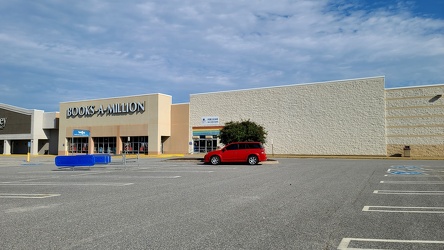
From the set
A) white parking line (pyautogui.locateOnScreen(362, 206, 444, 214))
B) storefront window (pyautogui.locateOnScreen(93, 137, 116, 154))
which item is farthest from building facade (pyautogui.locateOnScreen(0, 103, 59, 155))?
white parking line (pyautogui.locateOnScreen(362, 206, 444, 214))

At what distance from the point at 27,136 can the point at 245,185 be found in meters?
62.8

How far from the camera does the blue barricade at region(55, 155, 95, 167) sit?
24028 mm

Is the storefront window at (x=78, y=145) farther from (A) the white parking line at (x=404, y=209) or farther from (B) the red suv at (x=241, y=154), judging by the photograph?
(A) the white parking line at (x=404, y=209)

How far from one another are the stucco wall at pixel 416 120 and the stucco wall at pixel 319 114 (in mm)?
1066

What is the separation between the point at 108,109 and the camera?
6022 cm

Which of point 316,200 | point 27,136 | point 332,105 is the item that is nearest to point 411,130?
point 332,105

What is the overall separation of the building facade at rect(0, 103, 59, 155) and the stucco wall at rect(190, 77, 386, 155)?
34.4 m

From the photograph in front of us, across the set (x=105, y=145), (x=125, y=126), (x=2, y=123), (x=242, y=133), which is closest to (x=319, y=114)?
(x=242, y=133)

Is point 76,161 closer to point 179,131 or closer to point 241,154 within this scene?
point 241,154

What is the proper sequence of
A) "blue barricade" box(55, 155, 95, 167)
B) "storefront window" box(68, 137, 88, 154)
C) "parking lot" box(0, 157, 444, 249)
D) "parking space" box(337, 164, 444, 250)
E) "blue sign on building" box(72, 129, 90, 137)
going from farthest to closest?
1. "storefront window" box(68, 137, 88, 154)
2. "blue sign on building" box(72, 129, 90, 137)
3. "blue barricade" box(55, 155, 95, 167)
4. "parking lot" box(0, 157, 444, 249)
5. "parking space" box(337, 164, 444, 250)

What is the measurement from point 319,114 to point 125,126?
29.3 meters

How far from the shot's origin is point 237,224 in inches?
279

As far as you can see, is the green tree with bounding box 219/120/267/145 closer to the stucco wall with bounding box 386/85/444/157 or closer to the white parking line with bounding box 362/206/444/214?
the stucco wall with bounding box 386/85/444/157

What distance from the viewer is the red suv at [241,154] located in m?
27.9
